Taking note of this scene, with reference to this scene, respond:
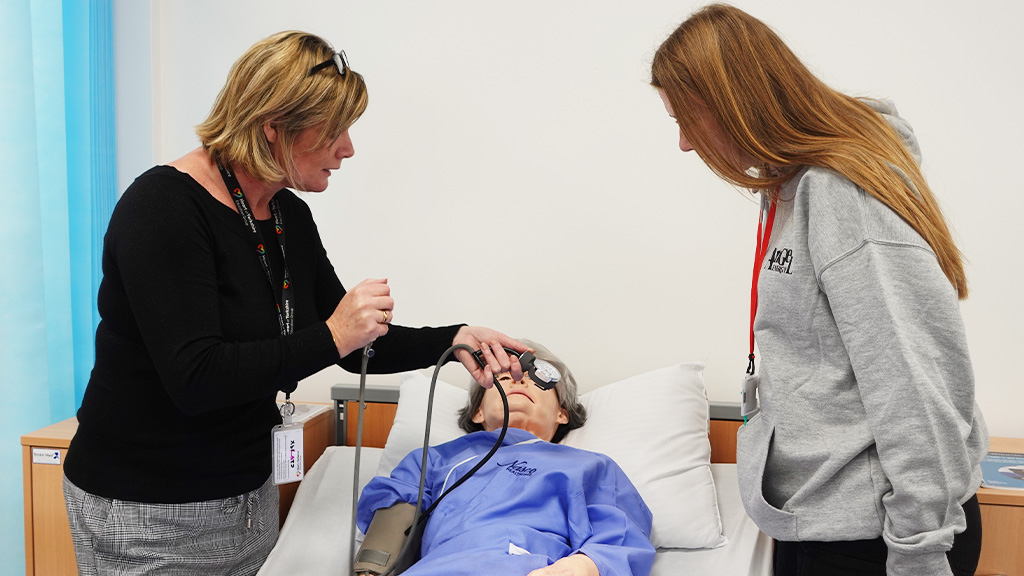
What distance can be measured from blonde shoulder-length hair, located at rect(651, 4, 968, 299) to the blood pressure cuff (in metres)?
1.05

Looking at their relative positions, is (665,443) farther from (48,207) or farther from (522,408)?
(48,207)

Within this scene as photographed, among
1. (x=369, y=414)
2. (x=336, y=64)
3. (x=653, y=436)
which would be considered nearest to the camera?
(x=336, y=64)

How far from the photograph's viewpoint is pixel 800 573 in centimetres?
118

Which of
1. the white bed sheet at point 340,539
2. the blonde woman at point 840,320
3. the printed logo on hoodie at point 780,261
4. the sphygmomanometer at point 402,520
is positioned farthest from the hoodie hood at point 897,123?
the white bed sheet at point 340,539

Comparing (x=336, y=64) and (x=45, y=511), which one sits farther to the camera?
(x=45, y=511)

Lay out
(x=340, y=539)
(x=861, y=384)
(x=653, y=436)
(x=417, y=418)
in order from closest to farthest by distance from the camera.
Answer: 1. (x=861, y=384)
2. (x=340, y=539)
3. (x=653, y=436)
4. (x=417, y=418)

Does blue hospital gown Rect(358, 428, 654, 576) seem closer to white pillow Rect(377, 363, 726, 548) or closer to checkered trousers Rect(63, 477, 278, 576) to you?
white pillow Rect(377, 363, 726, 548)

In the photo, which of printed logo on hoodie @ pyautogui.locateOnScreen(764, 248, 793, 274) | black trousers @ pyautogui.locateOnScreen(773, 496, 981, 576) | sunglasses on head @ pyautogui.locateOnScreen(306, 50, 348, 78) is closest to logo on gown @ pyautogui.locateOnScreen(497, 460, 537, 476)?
black trousers @ pyautogui.locateOnScreen(773, 496, 981, 576)

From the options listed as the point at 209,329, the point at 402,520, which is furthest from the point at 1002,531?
the point at 209,329

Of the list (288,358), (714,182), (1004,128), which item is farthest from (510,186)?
(1004,128)

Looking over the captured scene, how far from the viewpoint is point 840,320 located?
105 cm

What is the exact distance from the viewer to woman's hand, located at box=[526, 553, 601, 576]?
1419 mm

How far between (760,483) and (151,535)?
1068 mm

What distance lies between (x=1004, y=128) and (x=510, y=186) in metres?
A: 1.46
